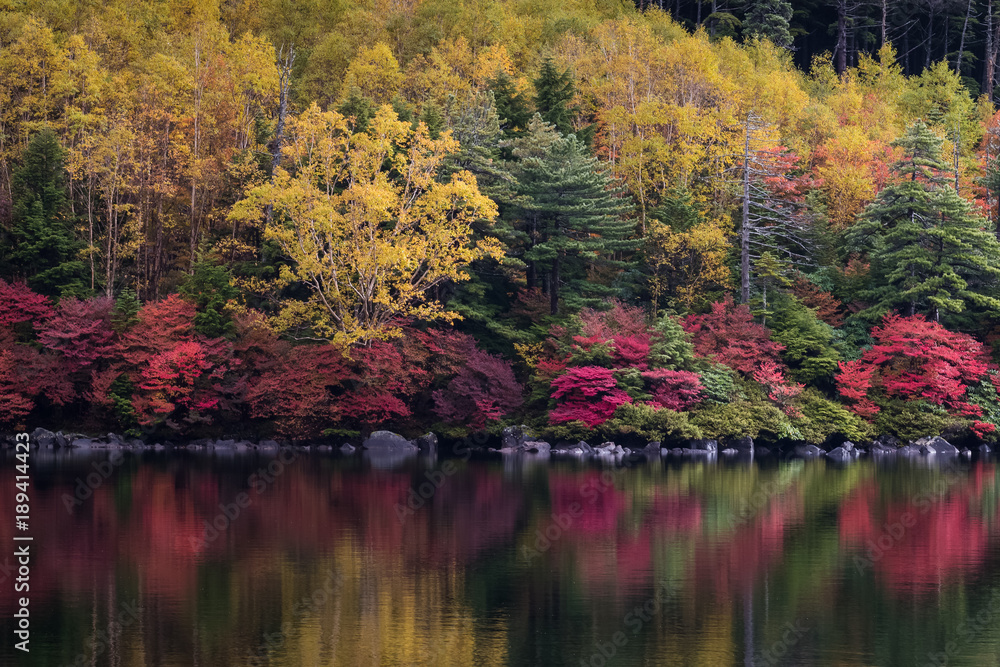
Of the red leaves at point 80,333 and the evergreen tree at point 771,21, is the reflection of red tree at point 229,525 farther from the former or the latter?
the evergreen tree at point 771,21

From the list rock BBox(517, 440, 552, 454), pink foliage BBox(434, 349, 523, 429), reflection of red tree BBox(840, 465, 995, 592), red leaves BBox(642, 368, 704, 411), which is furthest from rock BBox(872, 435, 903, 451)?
pink foliage BBox(434, 349, 523, 429)

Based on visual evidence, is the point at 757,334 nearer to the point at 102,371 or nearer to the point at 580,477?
the point at 580,477

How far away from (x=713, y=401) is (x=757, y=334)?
348cm

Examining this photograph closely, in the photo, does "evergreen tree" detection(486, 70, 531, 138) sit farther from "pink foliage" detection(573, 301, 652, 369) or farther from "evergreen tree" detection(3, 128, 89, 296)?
"evergreen tree" detection(3, 128, 89, 296)

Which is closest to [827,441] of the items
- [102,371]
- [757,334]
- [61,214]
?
[757,334]

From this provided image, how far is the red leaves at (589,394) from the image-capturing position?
40500 millimetres

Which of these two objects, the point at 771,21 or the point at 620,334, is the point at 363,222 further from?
the point at 771,21

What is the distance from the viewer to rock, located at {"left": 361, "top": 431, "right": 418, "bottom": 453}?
1647 inches

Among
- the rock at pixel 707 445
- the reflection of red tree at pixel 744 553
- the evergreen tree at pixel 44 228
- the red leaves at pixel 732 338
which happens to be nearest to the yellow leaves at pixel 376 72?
the evergreen tree at pixel 44 228

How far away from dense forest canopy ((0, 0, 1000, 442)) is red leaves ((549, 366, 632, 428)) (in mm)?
90

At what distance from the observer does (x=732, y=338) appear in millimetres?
43312

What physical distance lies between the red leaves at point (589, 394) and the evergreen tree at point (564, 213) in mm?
3815

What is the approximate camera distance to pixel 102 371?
42.8m

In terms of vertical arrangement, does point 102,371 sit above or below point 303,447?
above
